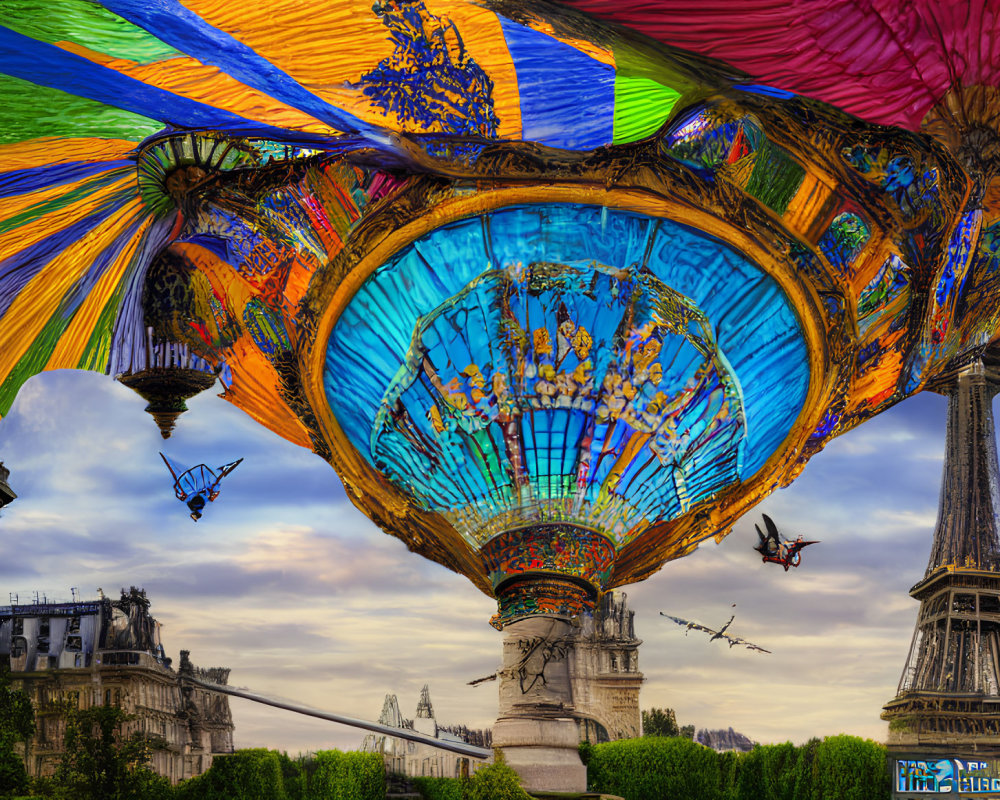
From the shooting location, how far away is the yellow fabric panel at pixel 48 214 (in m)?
6.96

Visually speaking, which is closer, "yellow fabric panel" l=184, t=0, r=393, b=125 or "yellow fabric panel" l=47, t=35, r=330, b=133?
"yellow fabric panel" l=184, t=0, r=393, b=125

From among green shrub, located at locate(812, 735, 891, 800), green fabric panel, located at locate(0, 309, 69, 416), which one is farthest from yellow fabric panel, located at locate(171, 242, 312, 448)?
green shrub, located at locate(812, 735, 891, 800)

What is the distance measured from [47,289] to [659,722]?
26.6 metres

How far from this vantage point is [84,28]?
17.5 ft

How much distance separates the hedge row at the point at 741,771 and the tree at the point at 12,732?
10624 millimetres

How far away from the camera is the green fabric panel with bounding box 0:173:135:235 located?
697cm

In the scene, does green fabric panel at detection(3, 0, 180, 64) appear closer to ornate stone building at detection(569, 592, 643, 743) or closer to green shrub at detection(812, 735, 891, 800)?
green shrub at detection(812, 735, 891, 800)

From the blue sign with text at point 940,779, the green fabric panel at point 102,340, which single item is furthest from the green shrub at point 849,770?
the green fabric panel at point 102,340

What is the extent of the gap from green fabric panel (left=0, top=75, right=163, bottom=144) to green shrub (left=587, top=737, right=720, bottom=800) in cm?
1470

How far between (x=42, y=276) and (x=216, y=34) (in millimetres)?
3448

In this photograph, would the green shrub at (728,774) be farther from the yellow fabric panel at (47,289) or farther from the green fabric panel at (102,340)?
the yellow fabric panel at (47,289)

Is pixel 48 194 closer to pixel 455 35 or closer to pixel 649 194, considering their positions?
pixel 455 35

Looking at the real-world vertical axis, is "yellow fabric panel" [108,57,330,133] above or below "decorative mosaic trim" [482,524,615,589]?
above

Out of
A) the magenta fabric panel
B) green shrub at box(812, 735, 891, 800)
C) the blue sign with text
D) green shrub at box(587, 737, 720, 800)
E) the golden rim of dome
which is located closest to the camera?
the magenta fabric panel
